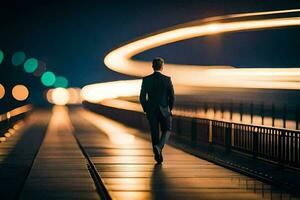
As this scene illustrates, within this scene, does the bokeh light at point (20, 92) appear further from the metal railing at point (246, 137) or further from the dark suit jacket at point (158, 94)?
the dark suit jacket at point (158, 94)

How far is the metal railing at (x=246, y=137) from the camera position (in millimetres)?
16953

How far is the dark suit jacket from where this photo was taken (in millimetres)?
17219

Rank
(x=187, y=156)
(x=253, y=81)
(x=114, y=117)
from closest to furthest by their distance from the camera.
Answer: (x=187, y=156) → (x=253, y=81) → (x=114, y=117)

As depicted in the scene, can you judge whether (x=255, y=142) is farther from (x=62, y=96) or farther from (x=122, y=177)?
(x=62, y=96)

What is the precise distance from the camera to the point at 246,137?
20.9 meters

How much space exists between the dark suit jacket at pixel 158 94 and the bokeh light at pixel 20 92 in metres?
131

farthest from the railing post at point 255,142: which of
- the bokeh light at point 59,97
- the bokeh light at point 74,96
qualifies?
the bokeh light at point 74,96

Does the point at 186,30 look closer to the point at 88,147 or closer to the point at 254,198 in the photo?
the point at 88,147

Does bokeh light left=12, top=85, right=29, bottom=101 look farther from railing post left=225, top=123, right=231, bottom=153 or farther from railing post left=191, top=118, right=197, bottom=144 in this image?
railing post left=225, top=123, right=231, bottom=153

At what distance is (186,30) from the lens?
121 ft

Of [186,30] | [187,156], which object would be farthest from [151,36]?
[187,156]

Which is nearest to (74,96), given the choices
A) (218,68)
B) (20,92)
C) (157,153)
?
(20,92)

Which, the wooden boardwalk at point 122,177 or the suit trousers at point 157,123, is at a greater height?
the suit trousers at point 157,123

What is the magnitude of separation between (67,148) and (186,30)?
13.4m
